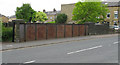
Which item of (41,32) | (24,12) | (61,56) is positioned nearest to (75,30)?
(41,32)

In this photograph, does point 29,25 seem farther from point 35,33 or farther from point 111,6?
point 111,6

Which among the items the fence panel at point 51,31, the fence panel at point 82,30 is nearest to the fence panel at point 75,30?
the fence panel at point 82,30

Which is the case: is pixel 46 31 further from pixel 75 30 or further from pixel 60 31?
pixel 75 30

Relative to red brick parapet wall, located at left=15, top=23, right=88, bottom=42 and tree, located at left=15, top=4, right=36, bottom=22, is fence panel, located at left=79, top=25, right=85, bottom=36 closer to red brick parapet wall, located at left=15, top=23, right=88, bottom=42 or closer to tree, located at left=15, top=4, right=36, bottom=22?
red brick parapet wall, located at left=15, top=23, right=88, bottom=42

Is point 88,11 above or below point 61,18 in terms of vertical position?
above

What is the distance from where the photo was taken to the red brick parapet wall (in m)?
19.1

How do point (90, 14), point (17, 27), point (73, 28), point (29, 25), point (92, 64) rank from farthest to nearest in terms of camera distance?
point (90, 14), point (73, 28), point (29, 25), point (17, 27), point (92, 64)

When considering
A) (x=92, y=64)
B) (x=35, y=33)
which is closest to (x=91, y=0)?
(x=35, y=33)

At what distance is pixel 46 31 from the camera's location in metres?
22.1

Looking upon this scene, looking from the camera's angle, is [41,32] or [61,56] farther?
[41,32]

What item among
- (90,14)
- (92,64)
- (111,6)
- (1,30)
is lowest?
(92,64)

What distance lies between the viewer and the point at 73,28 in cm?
2694

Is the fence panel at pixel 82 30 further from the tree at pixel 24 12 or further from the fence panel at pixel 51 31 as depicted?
the tree at pixel 24 12

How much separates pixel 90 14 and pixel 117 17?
57.7 ft
